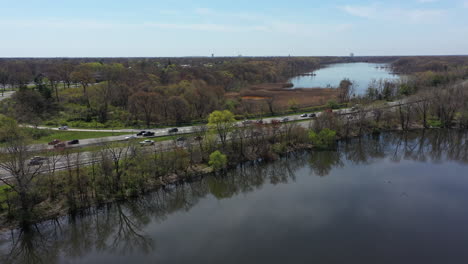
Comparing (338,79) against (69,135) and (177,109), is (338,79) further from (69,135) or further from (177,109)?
(69,135)

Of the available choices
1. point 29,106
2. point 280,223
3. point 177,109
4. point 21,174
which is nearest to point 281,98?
point 177,109

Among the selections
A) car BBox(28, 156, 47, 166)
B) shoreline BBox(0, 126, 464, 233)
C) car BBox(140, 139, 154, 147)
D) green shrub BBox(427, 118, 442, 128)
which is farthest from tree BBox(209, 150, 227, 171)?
green shrub BBox(427, 118, 442, 128)

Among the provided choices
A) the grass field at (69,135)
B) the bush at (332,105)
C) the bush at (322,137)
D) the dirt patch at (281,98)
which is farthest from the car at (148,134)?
the bush at (332,105)

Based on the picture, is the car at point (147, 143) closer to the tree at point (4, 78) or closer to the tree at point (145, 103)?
the tree at point (145, 103)

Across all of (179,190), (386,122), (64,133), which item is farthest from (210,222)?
(386,122)

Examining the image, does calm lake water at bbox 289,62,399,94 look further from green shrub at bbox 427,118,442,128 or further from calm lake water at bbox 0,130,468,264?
calm lake water at bbox 0,130,468,264

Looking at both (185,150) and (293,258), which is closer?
(293,258)

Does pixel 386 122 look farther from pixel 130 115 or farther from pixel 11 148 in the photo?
pixel 11 148
